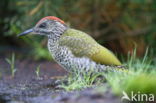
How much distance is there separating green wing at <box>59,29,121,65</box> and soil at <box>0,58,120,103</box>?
1.66 ft

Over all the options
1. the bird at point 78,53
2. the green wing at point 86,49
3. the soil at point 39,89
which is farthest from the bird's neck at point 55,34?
the soil at point 39,89

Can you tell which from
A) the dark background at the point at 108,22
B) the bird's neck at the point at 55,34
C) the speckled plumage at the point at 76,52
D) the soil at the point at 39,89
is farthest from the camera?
the dark background at the point at 108,22

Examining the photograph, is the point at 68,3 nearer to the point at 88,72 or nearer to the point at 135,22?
the point at 135,22

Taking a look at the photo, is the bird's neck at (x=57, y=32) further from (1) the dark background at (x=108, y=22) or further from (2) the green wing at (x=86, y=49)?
(1) the dark background at (x=108, y=22)

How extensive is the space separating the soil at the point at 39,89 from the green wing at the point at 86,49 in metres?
0.51

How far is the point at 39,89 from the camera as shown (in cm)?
544

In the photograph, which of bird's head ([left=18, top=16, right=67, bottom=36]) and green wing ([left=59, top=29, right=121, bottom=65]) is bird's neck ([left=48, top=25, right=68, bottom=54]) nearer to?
bird's head ([left=18, top=16, right=67, bottom=36])

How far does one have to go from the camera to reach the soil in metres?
4.22

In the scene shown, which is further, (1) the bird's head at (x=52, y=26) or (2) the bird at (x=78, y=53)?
(1) the bird's head at (x=52, y=26)

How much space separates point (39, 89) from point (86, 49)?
0.84 m

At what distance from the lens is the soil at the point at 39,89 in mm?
4219

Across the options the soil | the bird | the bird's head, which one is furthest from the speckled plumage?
the soil

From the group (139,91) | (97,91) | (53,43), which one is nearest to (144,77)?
(139,91)

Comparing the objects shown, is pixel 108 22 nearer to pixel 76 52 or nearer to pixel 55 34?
pixel 55 34
